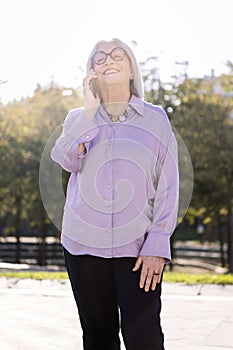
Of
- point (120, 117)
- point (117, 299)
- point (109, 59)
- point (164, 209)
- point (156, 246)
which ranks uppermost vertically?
point (109, 59)

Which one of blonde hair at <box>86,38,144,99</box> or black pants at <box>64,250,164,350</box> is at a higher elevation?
blonde hair at <box>86,38,144,99</box>

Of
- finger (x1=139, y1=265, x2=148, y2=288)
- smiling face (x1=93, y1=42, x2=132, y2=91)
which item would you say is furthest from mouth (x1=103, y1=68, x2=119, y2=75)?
finger (x1=139, y1=265, x2=148, y2=288)

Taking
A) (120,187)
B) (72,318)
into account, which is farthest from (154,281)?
(72,318)

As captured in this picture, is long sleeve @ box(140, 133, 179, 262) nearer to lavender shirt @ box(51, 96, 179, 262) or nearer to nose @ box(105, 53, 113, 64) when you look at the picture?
lavender shirt @ box(51, 96, 179, 262)

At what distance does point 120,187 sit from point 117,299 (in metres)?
0.46

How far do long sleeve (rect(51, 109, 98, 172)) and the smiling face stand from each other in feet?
0.56

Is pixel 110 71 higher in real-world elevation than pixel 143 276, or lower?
higher

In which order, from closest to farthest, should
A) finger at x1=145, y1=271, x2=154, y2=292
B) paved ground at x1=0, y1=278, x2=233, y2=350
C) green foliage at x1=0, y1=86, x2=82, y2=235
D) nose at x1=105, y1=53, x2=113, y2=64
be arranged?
finger at x1=145, y1=271, x2=154, y2=292 → nose at x1=105, y1=53, x2=113, y2=64 → paved ground at x1=0, y1=278, x2=233, y2=350 → green foliage at x1=0, y1=86, x2=82, y2=235

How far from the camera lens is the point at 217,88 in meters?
20.5

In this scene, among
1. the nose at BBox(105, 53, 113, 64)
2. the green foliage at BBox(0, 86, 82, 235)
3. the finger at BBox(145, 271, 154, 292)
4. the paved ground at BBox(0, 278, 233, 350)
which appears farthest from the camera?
the green foliage at BBox(0, 86, 82, 235)

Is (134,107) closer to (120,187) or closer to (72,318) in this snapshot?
(120,187)

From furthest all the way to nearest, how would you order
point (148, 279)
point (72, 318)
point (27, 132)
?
point (27, 132), point (72, 318), point (148, 279)

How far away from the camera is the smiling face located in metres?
2.94

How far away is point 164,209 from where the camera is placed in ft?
9.43
